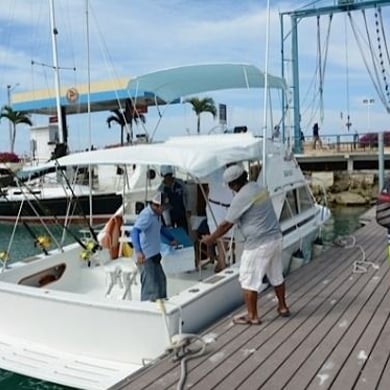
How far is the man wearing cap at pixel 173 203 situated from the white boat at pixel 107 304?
81 cm

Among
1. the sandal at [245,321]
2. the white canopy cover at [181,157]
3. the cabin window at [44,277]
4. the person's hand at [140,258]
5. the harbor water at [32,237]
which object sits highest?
the white canopy cover at [181,157]

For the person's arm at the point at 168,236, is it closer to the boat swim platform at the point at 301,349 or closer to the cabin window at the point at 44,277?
the boat swim platform at the point at 301,349

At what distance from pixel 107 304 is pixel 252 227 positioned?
1543 millimetres

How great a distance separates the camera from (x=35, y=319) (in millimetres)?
5719

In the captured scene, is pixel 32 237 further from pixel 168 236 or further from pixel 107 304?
pixel 107 304

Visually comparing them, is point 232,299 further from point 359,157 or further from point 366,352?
point 359,157

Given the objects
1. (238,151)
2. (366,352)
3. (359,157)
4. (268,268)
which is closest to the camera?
(366,352)

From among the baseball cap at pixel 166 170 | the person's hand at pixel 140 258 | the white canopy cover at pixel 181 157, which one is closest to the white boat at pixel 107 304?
the white canopy cover at pixel 181 157

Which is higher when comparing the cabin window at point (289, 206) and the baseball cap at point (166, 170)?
the baseball cap at point (166, 170)

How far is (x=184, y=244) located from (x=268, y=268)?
1755 mm

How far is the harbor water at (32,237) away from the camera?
18.9 feet

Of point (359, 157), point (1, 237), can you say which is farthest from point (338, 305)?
point (359, 157)

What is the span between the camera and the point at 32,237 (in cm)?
812

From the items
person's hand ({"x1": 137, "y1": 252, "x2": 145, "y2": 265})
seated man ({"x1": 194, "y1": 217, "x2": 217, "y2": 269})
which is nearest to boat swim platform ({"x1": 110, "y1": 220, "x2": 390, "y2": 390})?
person's hand ({"x1": 137, "y1": 252, "x2": 145, "y2": 265})
